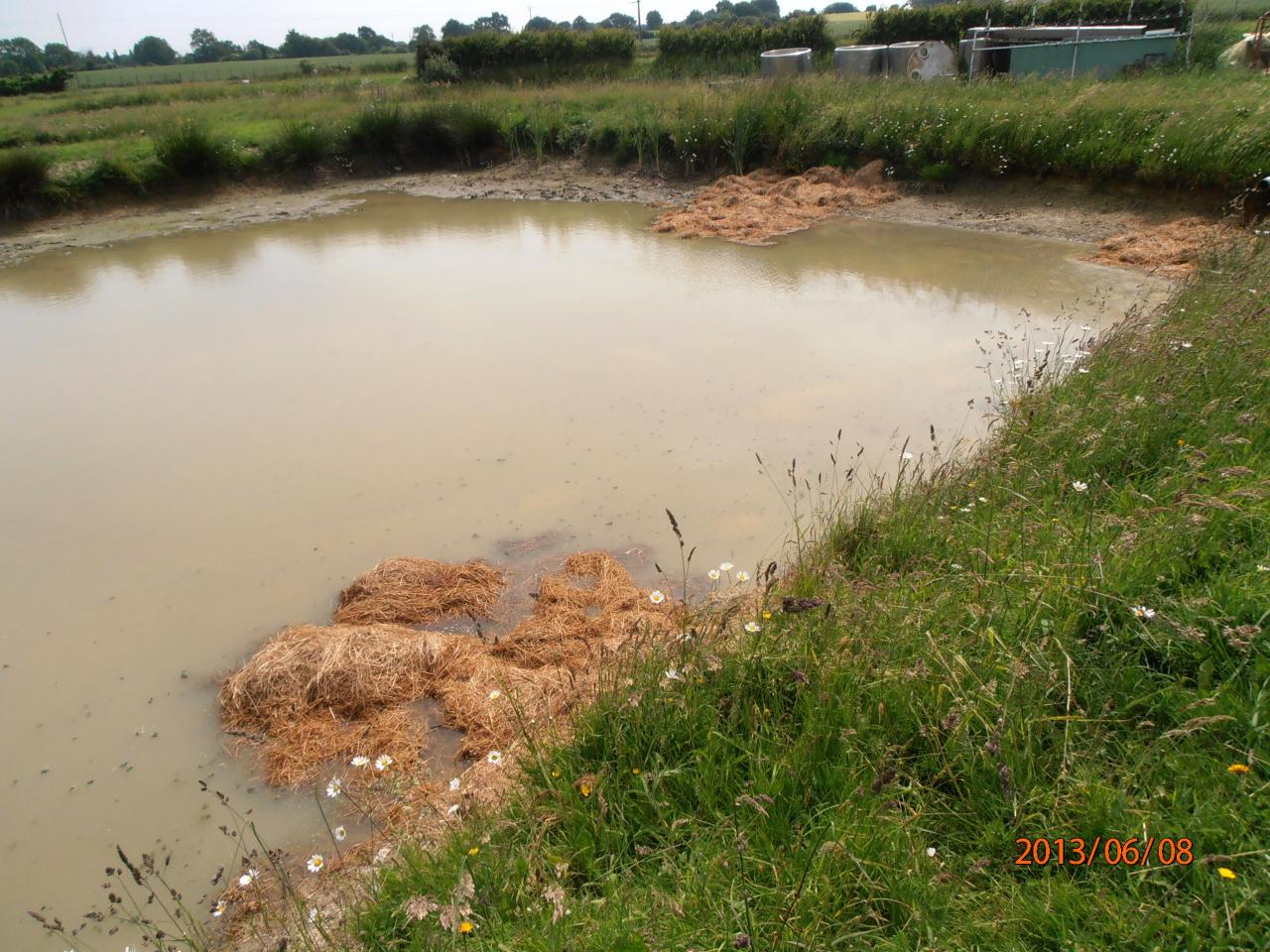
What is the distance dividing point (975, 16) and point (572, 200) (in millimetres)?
13309

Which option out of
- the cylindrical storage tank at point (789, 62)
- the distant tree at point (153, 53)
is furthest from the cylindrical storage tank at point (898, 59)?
the distant tree at point (153, 53)

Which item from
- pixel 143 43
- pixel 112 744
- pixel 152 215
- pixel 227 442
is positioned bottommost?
pixel 112 744

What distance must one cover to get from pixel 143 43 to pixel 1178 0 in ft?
233

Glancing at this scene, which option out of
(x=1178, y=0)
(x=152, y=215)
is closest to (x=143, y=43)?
(x=152, y=215)

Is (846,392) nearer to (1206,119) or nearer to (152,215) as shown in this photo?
(1206,119)

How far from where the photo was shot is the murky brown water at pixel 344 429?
3305 millimetres

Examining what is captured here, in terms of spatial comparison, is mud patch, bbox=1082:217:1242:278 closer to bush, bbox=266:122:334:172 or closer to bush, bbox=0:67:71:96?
bush, bbox=266:122:334:172

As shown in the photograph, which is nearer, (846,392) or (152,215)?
(846,392)

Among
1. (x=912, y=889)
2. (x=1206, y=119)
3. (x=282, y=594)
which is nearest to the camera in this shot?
(x=912, y=889)

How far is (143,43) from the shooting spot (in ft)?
209

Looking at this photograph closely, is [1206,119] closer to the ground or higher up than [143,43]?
closer to the ground

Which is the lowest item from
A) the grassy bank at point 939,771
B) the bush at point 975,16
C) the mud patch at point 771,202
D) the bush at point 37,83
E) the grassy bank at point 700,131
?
the grassy bank at point 939,771

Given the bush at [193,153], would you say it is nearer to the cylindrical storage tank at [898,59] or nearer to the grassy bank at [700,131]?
the grassy bank at [700,131]

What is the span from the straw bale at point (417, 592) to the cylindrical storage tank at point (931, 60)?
14.9m
